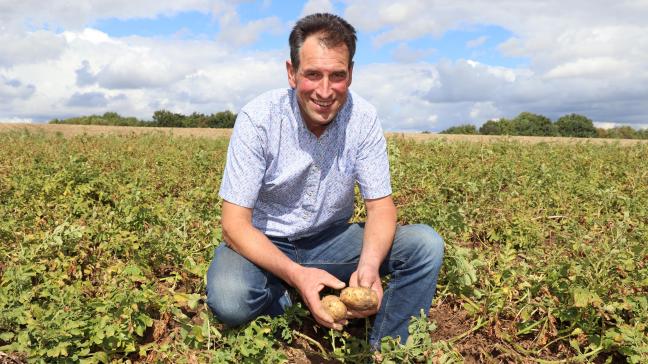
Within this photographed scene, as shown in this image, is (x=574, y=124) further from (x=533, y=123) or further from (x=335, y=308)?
(x=335, y=308)

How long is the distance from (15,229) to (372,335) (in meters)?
3.19

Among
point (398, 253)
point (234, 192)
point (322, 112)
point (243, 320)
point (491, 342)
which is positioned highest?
point (322, 112)

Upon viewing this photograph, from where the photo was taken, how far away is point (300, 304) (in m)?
3.36

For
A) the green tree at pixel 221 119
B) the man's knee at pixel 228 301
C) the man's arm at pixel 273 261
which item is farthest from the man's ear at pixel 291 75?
the green tree at pixel 221 119

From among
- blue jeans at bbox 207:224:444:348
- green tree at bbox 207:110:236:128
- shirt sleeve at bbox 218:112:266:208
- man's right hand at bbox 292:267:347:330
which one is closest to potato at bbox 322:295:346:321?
man's right hand at bbox 292:267:347:330

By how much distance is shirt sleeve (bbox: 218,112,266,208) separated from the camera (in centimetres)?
313

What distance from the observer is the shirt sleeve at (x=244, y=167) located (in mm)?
3133

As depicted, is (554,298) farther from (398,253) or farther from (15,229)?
(15,229)

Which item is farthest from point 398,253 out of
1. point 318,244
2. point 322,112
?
point 322,112

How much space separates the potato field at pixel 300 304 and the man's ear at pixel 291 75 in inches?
51.0

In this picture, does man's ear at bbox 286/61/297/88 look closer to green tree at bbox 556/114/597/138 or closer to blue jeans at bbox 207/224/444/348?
blue jeans at bbox 207/224/444/348

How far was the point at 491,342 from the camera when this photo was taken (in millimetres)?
Result: 3613

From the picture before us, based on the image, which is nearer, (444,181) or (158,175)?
(444,181)

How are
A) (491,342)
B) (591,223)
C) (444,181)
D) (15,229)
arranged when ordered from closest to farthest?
1. (491,342)
2. (15,229)
3. (591,223)
4. (444,181)
